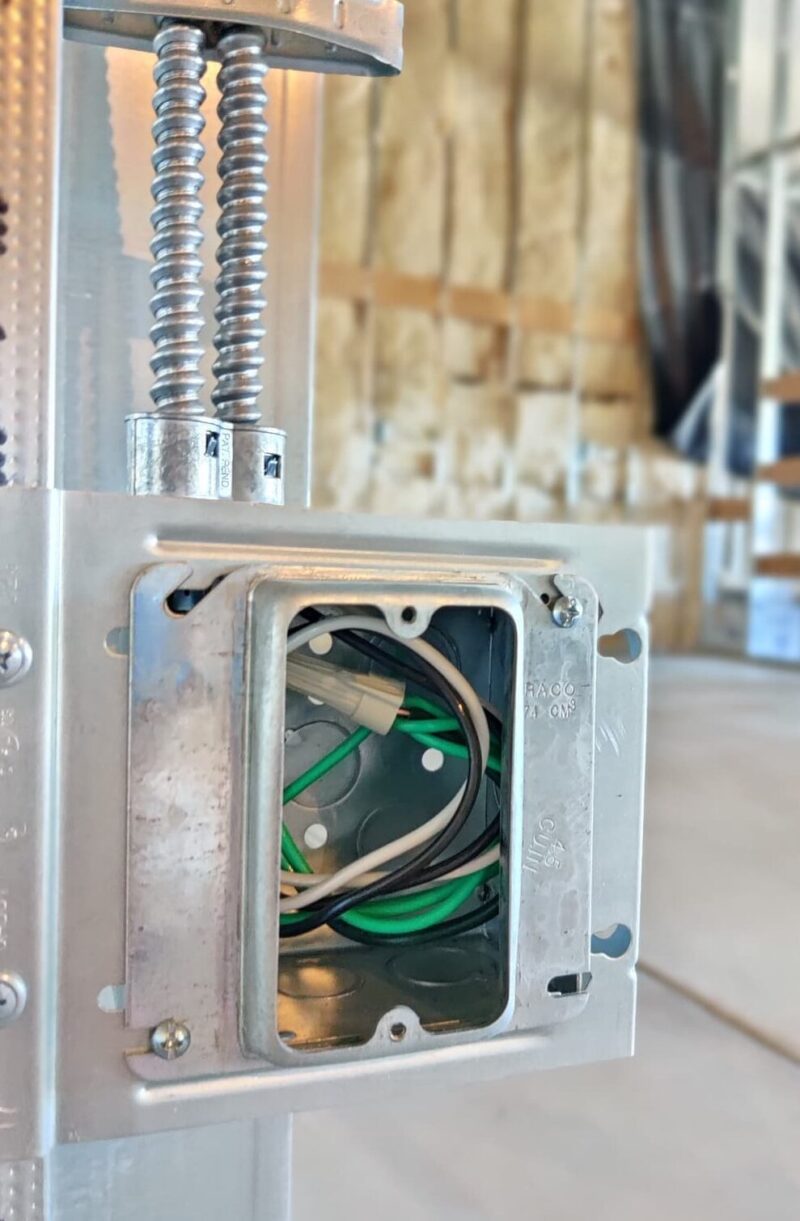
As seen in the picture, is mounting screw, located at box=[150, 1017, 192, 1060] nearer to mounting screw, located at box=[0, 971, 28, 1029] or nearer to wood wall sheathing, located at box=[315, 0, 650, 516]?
mounting screw, located at box=[0, 971, 28, 1029]

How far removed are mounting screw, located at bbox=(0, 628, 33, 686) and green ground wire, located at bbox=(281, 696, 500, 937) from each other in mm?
184

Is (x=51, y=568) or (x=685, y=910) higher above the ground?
(x=51, y=568)

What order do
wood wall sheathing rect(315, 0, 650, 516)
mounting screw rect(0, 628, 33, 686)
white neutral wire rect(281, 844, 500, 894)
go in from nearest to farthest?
mounting screw rect(0, 628, 33, 686) → white neutral wire rect(281, 844, 500, 894) → wood wall sheathing rect(315, 0, 650, 516)

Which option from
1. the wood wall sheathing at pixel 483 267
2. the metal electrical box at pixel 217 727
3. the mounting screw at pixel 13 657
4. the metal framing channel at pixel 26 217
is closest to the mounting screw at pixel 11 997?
the metal electrical box at pixel 217 727

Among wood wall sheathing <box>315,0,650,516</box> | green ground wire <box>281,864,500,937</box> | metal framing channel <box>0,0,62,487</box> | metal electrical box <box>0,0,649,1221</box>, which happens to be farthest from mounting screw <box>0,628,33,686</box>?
wood wall sheathing <box>315,0,650,516</box>

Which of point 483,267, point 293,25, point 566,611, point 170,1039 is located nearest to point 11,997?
point 170,1039

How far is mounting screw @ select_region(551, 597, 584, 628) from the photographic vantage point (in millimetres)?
513

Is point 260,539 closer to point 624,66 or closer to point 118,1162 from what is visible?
point 118,1162

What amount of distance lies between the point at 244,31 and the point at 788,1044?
2.79 ft

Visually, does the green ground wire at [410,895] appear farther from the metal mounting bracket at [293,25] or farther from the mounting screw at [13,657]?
the metal mounting bracket at [293,25]

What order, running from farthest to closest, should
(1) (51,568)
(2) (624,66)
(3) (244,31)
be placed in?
1. (2) (624,66)
2. (3) (244,31)
3. (1) (51,568)

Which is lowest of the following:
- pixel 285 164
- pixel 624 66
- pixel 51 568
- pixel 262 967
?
pixel 262 967

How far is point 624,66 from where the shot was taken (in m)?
4.36

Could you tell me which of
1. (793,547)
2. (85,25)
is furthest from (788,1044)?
(793,547)
